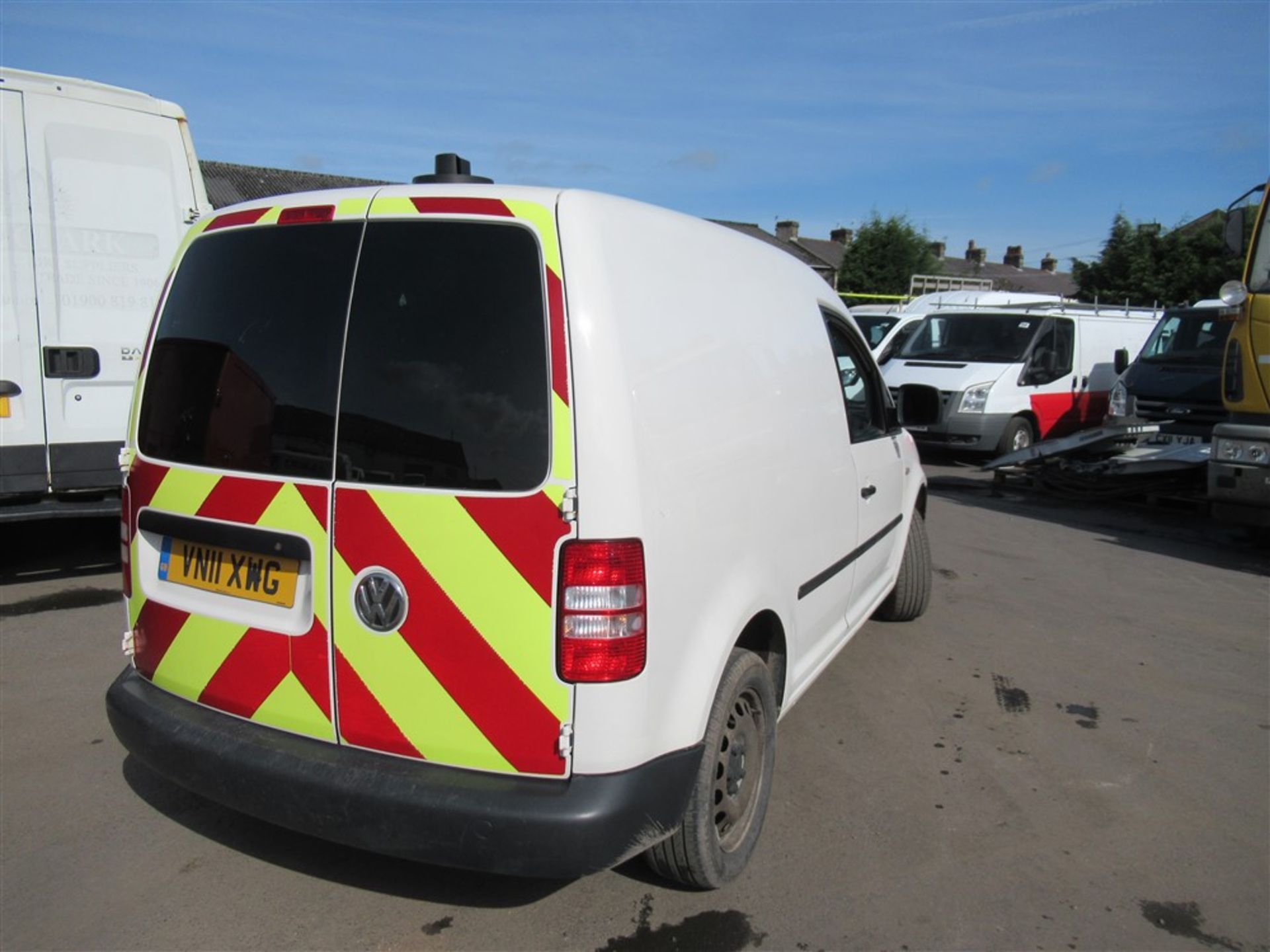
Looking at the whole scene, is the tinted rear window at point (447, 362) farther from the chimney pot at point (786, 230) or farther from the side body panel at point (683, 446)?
the chimney pot at point (786, 230)

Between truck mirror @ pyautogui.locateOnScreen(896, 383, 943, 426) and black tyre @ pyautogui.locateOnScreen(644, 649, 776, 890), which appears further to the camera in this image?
truck mirror @ pyautogui.locateOnScreen(896, 383, 943, 426)

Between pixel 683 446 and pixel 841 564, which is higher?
pixel 683 446

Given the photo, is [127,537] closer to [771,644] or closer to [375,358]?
[375,358]

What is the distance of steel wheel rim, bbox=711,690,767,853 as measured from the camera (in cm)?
286

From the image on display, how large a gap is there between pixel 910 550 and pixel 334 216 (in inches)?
151

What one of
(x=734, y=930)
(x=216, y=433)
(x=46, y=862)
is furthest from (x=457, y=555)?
(x=46, y=862)

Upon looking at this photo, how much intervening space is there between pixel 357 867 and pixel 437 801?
92 centimetres

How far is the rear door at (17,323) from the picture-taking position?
5270 millimetres

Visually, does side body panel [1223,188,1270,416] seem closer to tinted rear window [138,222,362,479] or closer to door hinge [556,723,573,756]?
door hinge [556,723,573,756]

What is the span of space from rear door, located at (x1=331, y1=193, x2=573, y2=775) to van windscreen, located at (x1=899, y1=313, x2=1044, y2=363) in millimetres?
11348

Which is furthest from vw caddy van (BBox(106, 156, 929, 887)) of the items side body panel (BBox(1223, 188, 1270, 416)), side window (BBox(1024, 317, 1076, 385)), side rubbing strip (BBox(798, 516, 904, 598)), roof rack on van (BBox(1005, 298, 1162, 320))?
roof rack on van (BBox(1005, 298, 1162, 320))

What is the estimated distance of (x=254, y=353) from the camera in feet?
8.65

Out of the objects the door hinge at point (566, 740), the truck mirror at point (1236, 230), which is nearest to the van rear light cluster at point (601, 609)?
the door hinge at point (566, 740)

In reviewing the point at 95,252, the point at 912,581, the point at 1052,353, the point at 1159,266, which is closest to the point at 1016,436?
the point at 1052,353
